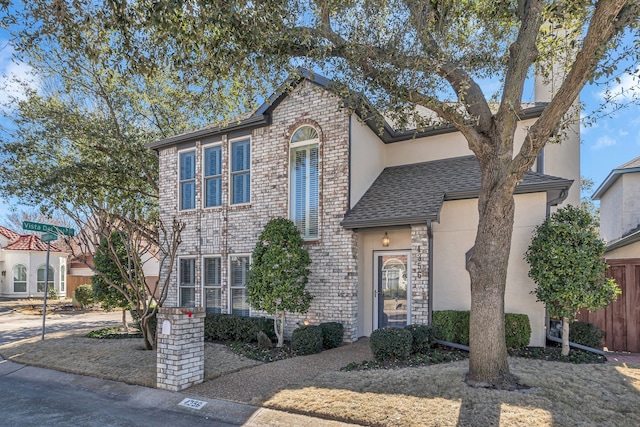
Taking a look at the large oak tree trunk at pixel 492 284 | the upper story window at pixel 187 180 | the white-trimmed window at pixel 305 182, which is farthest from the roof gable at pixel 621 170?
the upper story window at pixel 187 180

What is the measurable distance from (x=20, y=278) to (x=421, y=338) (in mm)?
28041

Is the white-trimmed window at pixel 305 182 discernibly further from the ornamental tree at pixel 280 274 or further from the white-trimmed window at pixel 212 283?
the white-trimmed window at pixel 212 283

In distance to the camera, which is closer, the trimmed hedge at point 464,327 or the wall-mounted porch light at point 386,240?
the trimmed hedge at point 464,327

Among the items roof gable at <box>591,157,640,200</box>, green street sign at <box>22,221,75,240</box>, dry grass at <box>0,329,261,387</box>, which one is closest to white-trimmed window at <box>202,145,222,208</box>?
green street sign at <box>22,221,75,240</box>

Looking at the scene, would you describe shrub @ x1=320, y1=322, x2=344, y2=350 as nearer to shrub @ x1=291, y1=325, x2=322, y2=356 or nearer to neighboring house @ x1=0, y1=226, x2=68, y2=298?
shrub @ x1=291, y1=325, x2=322, y2=356

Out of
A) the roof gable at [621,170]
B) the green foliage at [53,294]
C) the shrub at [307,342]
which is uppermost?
the roof gable at [621,170]

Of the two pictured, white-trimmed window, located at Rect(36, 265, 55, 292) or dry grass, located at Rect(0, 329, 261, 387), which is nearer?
dry grass, located at Rect(0, 329, 261, 387)

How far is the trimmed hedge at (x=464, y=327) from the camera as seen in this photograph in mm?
8469

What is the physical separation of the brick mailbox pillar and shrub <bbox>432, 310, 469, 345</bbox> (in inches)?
190

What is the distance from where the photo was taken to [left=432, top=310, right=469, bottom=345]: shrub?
28.6ft

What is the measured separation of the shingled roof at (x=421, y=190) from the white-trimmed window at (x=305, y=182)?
113 cm

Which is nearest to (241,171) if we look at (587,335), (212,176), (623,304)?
(212,176)

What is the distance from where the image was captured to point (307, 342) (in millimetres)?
8773

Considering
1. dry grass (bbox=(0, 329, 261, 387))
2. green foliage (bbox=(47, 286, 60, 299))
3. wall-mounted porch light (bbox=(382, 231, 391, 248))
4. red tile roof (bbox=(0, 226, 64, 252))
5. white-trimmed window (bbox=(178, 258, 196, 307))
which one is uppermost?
wall-mounted porch light (bbox=(382, 231, 391, 248))
